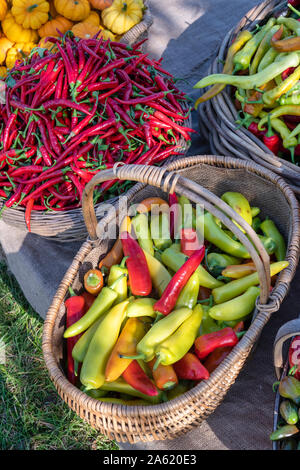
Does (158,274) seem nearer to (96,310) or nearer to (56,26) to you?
(96,310)

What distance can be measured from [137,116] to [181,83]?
980 mm

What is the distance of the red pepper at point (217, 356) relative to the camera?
5.13ft

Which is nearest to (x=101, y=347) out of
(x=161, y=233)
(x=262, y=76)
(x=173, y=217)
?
(x=161, y=233)

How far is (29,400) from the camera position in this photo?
2.21 m

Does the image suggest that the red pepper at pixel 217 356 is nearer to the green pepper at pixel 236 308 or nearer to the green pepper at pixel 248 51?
the green pepper at pixel 236 308

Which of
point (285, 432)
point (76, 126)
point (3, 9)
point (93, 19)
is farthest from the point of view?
point (3, 9)

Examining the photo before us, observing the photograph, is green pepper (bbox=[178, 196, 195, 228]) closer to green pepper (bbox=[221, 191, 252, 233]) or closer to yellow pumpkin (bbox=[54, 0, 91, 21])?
green pepper (bbox=[221, 191, 252, 233])

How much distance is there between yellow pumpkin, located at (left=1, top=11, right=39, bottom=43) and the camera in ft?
11.1

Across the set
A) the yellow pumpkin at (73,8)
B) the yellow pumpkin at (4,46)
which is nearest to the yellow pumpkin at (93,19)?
the yellow pumpkin at (73,8)

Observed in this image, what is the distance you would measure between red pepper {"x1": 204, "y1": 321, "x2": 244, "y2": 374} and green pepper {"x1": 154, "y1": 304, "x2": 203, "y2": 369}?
0.08 meters

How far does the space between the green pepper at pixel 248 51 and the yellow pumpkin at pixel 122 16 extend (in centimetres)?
123

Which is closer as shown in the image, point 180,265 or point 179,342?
point 179,342

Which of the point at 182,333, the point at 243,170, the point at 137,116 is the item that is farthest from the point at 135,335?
the point at 137,116

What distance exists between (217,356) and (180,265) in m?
0.40
